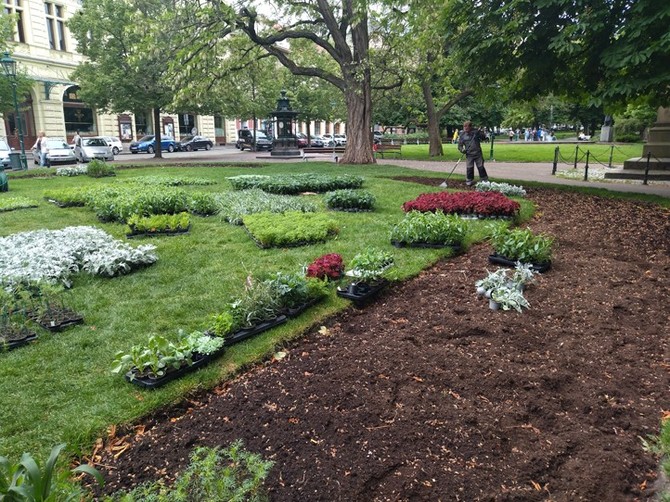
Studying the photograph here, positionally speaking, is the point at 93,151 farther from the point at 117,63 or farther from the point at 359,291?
the point at 359,291

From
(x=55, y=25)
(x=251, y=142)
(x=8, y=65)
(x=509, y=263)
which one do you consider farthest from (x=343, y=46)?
(x=55, y=25)

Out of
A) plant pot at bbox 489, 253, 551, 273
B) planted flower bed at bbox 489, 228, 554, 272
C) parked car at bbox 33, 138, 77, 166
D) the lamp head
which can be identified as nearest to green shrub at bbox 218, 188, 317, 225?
plant pot at bbox 489, 253, 551, 273

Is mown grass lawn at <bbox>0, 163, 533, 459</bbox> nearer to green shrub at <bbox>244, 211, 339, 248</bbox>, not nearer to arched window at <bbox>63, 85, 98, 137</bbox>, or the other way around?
green shrub at <bbox>244, 211, 339, 248</bbox>

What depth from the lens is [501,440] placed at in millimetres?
3059

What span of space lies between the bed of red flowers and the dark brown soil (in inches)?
144

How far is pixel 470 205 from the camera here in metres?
9.18

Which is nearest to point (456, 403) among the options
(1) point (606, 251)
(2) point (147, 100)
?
(1) point (606, 251)

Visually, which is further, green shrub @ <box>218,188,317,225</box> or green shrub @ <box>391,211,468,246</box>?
green shrub @ <box>218,188,317,225</box>

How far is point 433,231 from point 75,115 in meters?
44.6

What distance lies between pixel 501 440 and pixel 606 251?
498 cm

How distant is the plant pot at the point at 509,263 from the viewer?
6.16 m

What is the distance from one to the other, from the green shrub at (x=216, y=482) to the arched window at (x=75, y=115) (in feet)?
150

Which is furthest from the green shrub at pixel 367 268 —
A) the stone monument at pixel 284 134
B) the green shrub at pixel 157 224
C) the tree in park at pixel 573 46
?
the stone monument at pixel 284 134

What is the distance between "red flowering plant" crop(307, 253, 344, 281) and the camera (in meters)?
5.68
